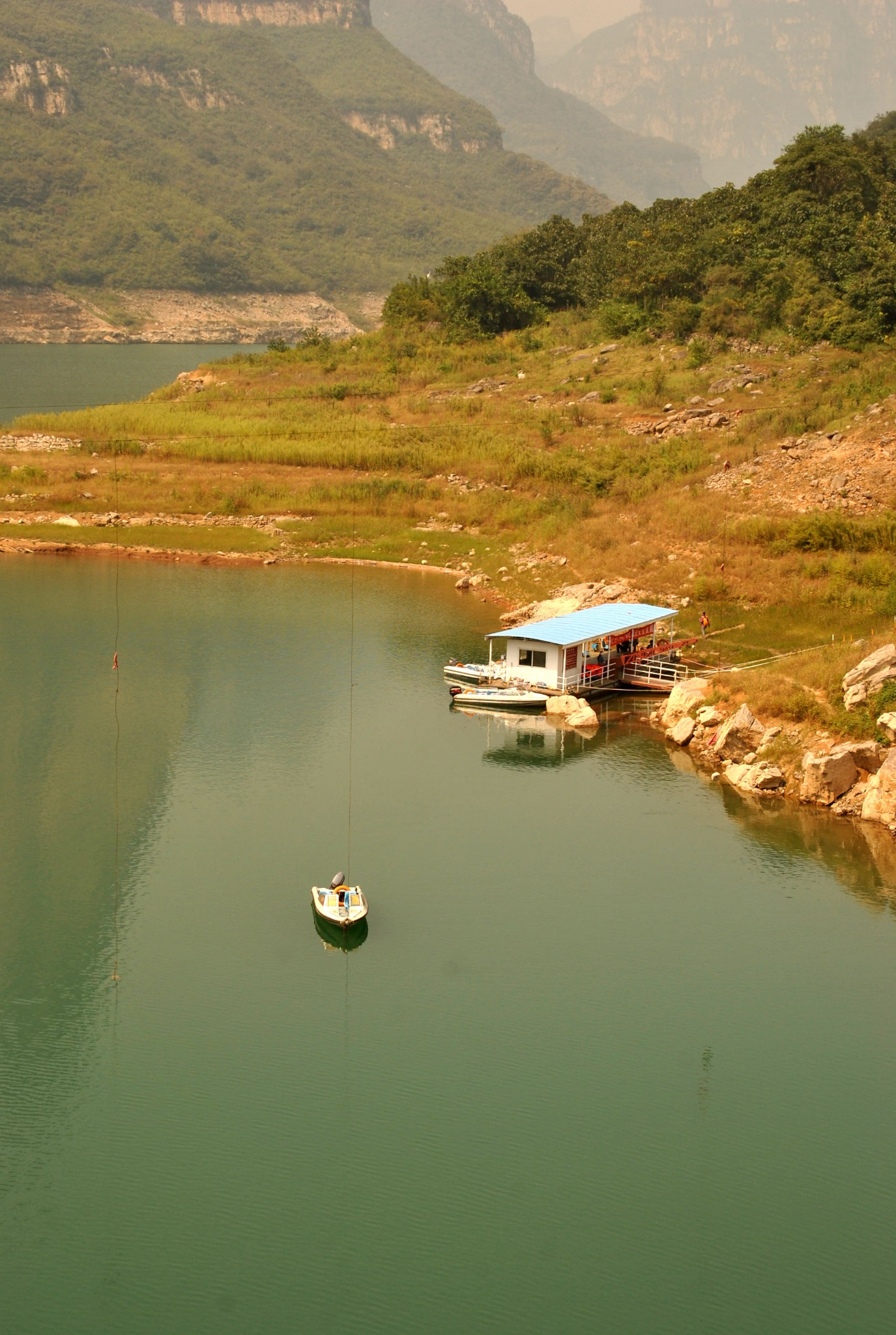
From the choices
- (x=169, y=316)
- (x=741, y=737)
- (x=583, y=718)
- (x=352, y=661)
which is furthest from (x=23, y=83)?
(x=741, y=737)

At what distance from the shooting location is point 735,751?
30.3m

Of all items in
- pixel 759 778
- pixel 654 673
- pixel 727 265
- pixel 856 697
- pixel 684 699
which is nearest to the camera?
pixel 759 778

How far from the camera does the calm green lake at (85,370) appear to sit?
8725 cm

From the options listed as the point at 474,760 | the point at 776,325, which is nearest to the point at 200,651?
the point at 474,760

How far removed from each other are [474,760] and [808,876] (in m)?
8.30

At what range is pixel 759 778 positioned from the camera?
29.1m

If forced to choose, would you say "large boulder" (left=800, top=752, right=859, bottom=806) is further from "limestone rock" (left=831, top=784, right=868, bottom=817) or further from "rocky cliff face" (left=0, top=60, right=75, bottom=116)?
"rocky cliff face" (left=0, top=60, right=75, bottom=116)

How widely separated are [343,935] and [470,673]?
13450 mm

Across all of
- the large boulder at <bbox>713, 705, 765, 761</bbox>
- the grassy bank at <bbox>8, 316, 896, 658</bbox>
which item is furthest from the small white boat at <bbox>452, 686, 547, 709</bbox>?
the grassy bank at <bbox>8, 316, 896, 658</bbox>

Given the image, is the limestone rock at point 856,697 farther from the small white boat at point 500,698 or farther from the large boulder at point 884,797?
the small white boat at point 500,698

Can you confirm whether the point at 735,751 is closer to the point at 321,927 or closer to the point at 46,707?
the point at 321,927

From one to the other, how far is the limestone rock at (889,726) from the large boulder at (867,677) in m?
0.83

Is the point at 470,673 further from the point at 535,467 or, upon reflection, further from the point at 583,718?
the point at 535,467

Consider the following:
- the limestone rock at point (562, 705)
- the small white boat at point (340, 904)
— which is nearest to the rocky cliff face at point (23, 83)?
the limestone rock at point (562, 705)
